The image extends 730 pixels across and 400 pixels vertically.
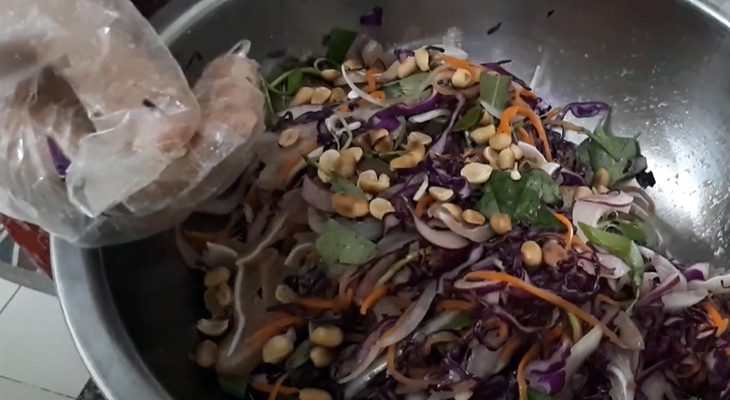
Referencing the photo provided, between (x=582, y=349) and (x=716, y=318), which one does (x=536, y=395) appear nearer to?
(x=582, y=349)

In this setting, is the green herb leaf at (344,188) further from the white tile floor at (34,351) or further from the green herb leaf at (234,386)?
the white tile floor at (34,351)

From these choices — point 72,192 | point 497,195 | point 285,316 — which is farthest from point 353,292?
point 72,192

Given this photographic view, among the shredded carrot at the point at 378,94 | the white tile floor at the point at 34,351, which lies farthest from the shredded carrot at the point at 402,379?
the white tile floor at the point at 34,351

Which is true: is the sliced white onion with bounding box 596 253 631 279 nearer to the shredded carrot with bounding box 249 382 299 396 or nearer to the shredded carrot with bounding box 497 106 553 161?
the shredded carrot with bounding box 497 106 553 161

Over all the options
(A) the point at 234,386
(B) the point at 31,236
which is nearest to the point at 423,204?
(A) the point at 234,386

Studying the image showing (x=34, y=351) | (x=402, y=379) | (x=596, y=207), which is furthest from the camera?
(x=34, y=351)

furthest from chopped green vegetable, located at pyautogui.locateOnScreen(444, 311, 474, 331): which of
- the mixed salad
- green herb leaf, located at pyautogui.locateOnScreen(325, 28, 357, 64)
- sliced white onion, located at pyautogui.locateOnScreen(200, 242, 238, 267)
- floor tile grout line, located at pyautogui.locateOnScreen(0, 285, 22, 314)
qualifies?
floor tile grout line, located at pyautogui.locateOnScreen(0, 285, 22, 314)
